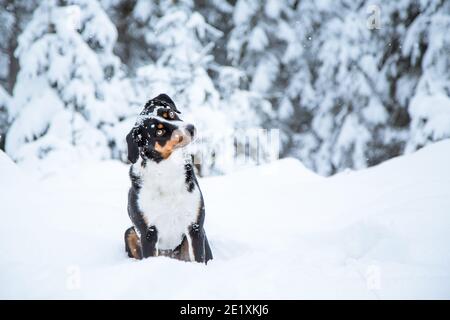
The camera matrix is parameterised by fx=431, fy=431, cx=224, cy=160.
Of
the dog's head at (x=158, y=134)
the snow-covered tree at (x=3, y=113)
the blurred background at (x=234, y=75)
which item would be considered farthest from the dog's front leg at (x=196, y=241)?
the snow-covered tree at (x=3, y=113)

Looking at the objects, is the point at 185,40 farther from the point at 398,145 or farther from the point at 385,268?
the point at 385,268

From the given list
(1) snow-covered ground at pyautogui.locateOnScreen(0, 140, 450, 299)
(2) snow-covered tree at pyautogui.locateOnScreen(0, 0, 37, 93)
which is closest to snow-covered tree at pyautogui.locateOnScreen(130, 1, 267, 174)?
(2) snow-covered tree at pyautogui.locateOnScreen(0, 0, 37, 93)

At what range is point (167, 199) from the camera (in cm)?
284

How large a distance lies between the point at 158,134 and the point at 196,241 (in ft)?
2.56

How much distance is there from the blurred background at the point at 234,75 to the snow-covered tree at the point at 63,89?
3 cm

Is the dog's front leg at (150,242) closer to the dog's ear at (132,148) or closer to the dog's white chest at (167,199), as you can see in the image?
the dog's white chest at (167,199)

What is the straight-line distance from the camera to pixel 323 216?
14.0ft

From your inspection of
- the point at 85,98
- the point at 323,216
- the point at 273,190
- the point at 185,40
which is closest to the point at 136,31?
the point at 185,40

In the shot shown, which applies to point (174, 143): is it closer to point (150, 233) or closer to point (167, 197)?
point (167, 197)

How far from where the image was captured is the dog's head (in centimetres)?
272

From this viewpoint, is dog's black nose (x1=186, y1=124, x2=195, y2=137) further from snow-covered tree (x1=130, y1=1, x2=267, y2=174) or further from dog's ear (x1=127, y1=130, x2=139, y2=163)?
snow-covered tree (x1=130, y1=1, x2=267, y2=174)

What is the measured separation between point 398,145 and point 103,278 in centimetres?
1107

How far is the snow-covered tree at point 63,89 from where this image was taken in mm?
10750
